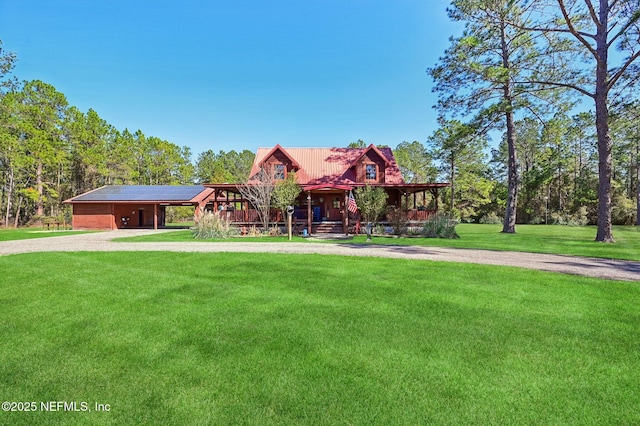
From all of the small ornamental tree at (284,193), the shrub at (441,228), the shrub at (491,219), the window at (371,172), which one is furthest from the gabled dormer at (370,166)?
the shrub at (491,219)

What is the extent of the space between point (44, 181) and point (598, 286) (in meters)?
50.5

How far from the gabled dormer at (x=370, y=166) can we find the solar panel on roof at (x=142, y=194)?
15908 mm

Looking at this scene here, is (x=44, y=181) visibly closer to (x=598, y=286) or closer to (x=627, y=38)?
(x=598, y=286)

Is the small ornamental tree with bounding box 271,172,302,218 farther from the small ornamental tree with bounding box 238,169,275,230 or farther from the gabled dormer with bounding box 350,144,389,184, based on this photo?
the gabled dormer with bounding box 350,144,389,184

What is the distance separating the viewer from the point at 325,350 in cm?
368

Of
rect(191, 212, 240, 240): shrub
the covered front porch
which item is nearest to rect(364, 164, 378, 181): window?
the covered front porch

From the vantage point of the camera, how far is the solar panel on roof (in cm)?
2803

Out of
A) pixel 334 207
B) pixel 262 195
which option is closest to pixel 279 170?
pixel 334 207

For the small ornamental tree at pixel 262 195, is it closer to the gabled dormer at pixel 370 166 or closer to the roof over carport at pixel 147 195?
the gabled dormer at pixel 370 166

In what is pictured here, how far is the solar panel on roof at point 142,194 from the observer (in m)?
28.0

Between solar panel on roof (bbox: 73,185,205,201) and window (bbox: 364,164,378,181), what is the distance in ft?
54.1

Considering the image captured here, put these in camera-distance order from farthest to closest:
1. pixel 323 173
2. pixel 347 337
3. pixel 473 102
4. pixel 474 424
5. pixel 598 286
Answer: pixel 323 173
pixel 473 102
pixel 598 286
pixel 347 337
pixel 474 424

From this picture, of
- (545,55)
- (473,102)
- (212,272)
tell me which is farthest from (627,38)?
(212,272)

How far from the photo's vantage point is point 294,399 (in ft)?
9.02
